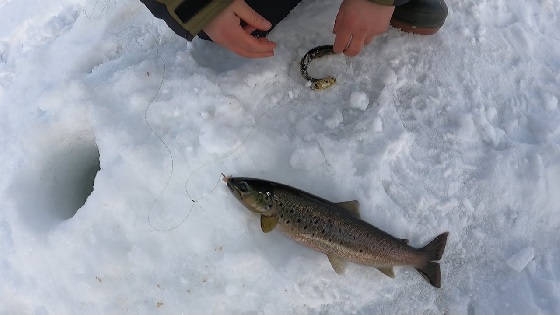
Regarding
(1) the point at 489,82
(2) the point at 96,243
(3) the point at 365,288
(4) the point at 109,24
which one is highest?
(4) the point at 109,24

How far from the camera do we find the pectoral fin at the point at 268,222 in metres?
1.74

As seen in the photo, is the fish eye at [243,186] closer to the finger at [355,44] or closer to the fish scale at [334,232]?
the fish scale at [334,232]

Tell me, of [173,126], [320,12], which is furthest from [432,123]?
[173,126]

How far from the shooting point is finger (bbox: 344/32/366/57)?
1.90m

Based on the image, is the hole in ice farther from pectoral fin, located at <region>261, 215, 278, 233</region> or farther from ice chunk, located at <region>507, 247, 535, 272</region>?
ice chunk, located at <region>507, 247, 535, 272</region>

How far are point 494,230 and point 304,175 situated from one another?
2.87 feet

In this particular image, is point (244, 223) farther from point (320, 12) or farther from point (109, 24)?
point (109, 24)

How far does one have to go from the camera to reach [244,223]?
183cm

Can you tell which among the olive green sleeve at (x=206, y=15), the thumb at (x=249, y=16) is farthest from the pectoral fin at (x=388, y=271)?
the olive green sleeve at (x=206, y=15)

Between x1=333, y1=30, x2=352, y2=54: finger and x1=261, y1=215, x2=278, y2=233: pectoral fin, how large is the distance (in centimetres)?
81

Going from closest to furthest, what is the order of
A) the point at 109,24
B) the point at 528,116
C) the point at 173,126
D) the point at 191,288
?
the point at 191,288 → the point at 173,126 → the point at 528,116 → the point at 109,24

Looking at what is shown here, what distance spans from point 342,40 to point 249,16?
45 centimetres

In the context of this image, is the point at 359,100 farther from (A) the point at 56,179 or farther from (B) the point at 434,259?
(A) the point at 56,179

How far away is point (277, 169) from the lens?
1890mm
